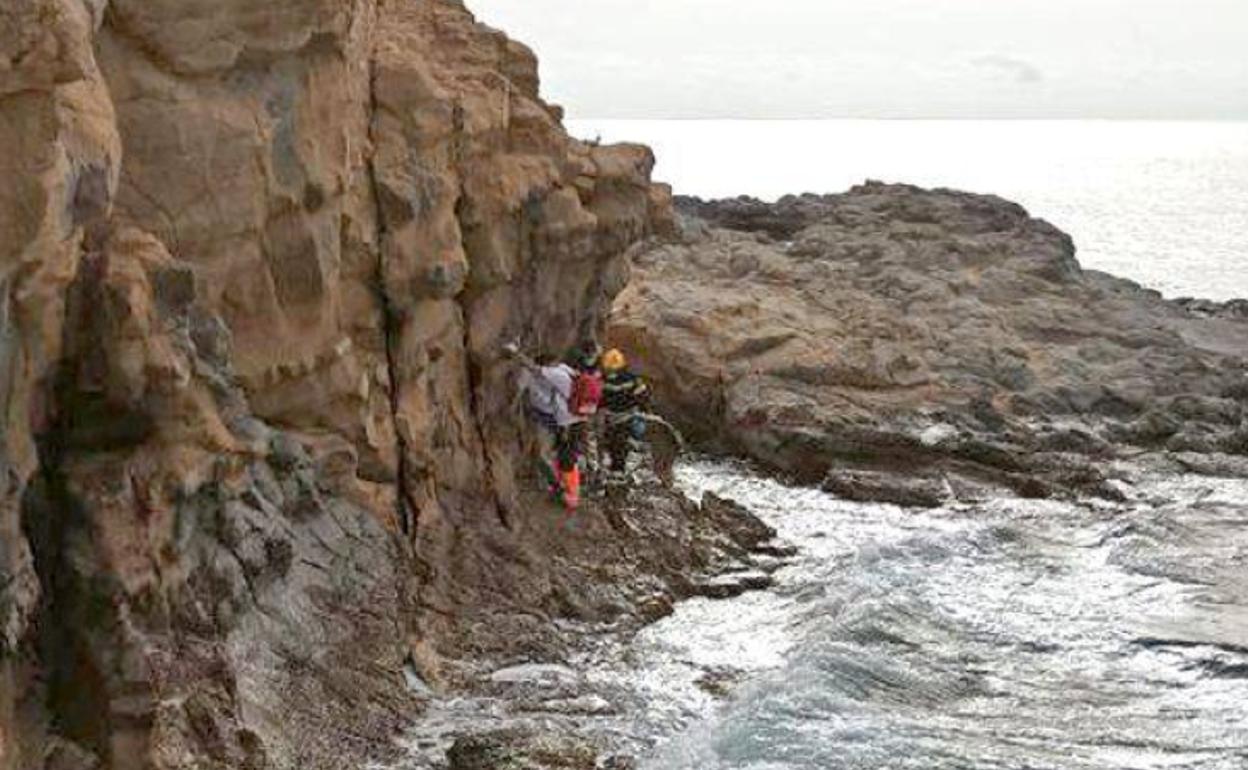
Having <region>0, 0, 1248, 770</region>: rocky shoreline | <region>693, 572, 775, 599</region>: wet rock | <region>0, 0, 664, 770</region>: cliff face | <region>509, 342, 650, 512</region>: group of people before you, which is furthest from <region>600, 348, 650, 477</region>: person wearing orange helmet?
<region>693, 572, 775, 599</region>: wet rock

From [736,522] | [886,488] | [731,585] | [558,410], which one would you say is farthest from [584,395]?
[886,488]

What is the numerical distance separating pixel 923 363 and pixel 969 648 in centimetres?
1394

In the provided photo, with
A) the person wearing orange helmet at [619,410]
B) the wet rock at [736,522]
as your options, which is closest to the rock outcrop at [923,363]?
the wet rock at [736,522]

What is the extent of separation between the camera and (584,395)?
71.5ft

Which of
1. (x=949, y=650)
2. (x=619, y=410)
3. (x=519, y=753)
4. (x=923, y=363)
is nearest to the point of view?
(x=519, y=753)

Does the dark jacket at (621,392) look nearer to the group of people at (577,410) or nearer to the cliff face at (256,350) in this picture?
the group of people at (577,410)

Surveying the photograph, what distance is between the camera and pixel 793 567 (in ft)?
74.3

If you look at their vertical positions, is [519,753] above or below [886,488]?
below

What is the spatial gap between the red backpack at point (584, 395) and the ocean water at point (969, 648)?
10.6 ft

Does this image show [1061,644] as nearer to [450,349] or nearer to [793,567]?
[793,567]

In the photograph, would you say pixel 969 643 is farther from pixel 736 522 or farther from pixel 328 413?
pixel 328 413

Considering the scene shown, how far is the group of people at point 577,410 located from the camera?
2159cm

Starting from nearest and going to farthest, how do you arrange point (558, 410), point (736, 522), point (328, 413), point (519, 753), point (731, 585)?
point (519, 753)
point (328, 413)
point (731, 585)
point (558, 410)
point (736, 522)

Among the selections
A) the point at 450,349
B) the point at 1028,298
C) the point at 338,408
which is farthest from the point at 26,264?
the point at 1028,298
